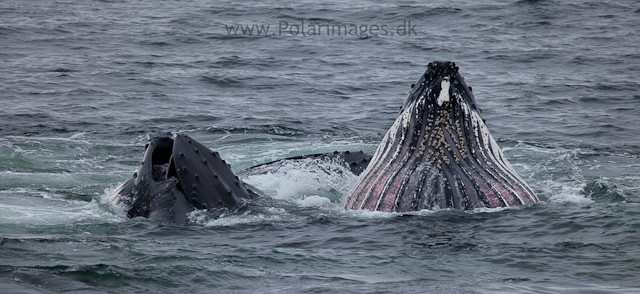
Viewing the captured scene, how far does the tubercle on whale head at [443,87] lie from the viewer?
6.45 metres

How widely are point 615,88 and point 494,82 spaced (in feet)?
9.98

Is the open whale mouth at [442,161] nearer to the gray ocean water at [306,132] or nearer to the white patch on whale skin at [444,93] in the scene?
the white patch on whale skin at [444,93]

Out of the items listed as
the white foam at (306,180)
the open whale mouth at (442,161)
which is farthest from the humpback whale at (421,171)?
the white foam at (306,180)

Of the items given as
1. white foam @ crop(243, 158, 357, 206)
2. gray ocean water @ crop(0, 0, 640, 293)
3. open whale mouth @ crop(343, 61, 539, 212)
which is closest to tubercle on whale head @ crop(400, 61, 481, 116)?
open whale mouth @ crop(343, 61, 539, 212)

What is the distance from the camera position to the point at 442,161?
6418mm

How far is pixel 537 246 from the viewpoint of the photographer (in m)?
6.15

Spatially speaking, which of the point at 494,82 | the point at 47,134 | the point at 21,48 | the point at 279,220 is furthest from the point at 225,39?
the point at 279,220

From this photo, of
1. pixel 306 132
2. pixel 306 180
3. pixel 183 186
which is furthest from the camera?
pixel 306 132

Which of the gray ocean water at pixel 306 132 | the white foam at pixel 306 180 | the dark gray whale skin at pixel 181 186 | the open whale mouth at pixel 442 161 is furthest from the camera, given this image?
the white foam at pixel 306 180

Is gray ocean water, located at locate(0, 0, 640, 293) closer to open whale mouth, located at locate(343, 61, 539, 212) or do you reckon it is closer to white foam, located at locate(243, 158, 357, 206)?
white foam, located at locate(243, 158, 357, 206)

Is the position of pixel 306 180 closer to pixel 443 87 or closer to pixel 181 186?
pixel 181 186

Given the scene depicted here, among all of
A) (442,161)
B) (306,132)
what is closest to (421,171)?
(442,161)

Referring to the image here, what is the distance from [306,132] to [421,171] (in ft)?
23.1

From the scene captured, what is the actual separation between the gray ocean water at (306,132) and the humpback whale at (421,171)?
0.53ft
